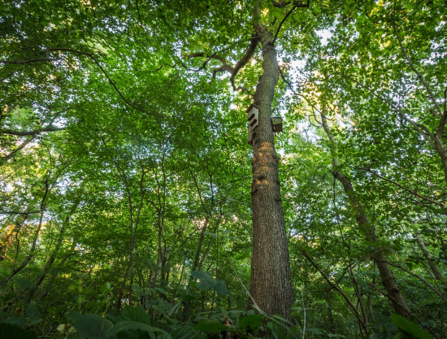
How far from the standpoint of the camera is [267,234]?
8.14 ft

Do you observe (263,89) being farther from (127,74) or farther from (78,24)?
(127,74)

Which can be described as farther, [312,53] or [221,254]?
[312,53]

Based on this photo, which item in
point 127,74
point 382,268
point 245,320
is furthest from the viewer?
point 127,74

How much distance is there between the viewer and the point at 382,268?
4617mm

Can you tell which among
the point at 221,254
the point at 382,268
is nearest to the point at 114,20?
the point at 221,254

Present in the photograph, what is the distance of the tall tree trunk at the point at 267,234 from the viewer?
2068 millimetres

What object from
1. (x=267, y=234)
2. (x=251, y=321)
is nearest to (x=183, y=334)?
(x=251, y=321)

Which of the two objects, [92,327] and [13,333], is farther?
[92,327]

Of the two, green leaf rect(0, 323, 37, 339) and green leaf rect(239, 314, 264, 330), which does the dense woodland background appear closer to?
green leaf rect(239, 314, 264, 330)

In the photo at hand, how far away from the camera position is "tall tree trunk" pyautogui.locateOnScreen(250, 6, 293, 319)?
2.07 meters

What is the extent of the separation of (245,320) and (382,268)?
539cm

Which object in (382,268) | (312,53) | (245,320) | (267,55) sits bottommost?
(245,320)

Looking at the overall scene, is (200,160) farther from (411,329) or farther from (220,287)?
(411,329)

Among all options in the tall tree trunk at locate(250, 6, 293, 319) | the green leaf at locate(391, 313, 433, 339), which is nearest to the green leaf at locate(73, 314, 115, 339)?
the green leaf at locate(391, 313, 433, 339)
